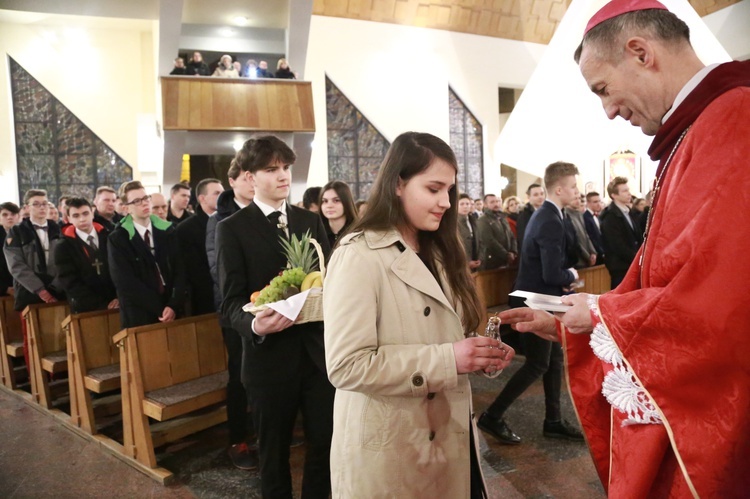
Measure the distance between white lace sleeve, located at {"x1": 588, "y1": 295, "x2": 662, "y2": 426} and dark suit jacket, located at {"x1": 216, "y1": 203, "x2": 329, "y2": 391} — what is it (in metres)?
1.37

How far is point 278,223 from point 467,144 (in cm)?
1595

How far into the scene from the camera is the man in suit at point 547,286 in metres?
3.78

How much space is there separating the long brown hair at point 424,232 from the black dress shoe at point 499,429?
86.7 inches

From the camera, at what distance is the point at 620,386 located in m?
1.41

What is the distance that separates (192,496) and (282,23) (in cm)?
1150

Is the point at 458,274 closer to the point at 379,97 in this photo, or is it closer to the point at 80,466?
the point at 80,466

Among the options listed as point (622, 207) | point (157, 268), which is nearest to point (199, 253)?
point (157, 268)

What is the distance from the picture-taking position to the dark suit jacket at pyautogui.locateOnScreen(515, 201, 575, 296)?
12.6 ft

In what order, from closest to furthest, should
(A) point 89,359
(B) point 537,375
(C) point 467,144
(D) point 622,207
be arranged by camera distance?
(B) point 537,375 < (A) point 89,359 < (D) point 622,207 < (C) point 467,144

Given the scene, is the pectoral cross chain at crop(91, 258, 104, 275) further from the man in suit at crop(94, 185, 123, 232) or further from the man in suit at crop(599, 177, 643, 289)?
the man in suit at crop(599, 177, 643, 289)

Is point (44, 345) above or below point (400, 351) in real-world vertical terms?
below

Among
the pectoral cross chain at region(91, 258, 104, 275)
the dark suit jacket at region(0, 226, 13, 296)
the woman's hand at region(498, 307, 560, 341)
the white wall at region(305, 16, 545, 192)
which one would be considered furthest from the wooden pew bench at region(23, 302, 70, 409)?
the white wall at region(305, 16, 545, 192)

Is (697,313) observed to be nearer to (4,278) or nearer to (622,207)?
(622,207)

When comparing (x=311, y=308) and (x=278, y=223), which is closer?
(x=311, y=308)
